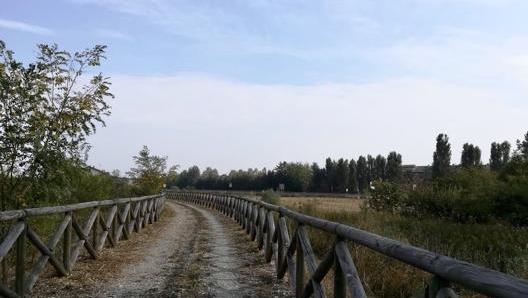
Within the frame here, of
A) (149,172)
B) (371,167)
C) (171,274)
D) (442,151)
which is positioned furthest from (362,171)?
(171,274)

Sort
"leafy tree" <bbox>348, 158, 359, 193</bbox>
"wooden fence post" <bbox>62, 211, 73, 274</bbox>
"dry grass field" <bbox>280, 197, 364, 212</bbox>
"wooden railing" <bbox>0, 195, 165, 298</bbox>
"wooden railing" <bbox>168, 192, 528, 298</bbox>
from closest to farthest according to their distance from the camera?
"wooden railing" <bbox>168, 192, 528, 298</bbox>, "wooden railing" <bbox>0, 195, 165, 298</bbox>, "wooden fence post" <bbox>62, 211, 73, 274</bbox>, "dry grass field" <bbox>280, 197, 364, 212</bbox>, "leafy tree" <bbox>348, 158, 359, 193</bbox>

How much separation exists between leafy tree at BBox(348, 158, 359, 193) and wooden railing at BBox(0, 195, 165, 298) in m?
104

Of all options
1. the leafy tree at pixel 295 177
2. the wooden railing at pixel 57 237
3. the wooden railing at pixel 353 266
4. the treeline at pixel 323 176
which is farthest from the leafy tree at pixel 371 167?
the wooden railing at pixel 353 266

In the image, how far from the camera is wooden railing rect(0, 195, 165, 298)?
6.84 metres

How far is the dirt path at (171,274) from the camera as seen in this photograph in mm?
8055

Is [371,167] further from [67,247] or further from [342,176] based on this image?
[67,247]

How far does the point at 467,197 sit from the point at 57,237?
20.6 m

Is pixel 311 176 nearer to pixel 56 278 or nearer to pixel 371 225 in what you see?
pixel 371 225

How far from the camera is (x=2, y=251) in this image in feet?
20.7

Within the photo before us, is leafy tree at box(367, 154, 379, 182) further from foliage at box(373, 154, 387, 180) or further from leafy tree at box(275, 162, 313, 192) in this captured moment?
leafy tree at box(275, 162, 313, 192)

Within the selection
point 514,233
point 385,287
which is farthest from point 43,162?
point 514,233

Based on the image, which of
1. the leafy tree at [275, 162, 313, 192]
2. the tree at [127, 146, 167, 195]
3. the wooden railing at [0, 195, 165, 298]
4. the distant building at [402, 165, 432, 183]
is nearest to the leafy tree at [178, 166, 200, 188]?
the leafy tree at [275, 162, 313, 192]

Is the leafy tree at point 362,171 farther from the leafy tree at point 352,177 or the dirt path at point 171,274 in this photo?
the dirt path at point 171,274

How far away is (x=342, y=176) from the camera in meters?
119
